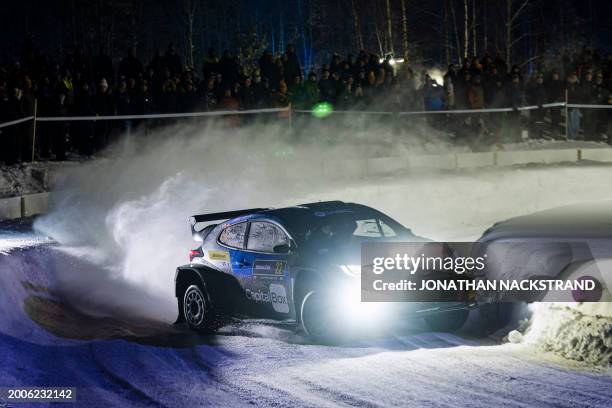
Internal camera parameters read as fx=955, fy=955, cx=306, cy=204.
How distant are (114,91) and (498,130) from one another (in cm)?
1029

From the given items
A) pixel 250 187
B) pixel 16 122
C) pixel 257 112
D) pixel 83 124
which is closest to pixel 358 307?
pixel 250 187

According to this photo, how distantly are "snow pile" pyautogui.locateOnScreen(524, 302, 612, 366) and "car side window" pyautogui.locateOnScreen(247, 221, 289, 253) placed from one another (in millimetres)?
2827

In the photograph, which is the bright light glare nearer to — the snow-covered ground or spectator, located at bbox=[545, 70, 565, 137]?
the snow-covered ground

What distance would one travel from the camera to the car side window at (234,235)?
420 inches

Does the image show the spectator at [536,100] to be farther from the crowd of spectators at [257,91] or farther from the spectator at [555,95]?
the spectator at [555,95]

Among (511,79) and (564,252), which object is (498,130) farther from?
(564,252)

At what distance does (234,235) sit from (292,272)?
1.28 m

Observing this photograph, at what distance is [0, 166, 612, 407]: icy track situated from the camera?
7.35 meters

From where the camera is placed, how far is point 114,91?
64.8ft

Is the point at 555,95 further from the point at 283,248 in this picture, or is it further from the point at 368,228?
the point at 283,248

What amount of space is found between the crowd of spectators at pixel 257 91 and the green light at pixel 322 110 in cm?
14

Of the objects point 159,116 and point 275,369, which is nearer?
point 275,369

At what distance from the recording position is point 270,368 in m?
8.44

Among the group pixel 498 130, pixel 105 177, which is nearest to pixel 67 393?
pixel 105 177
